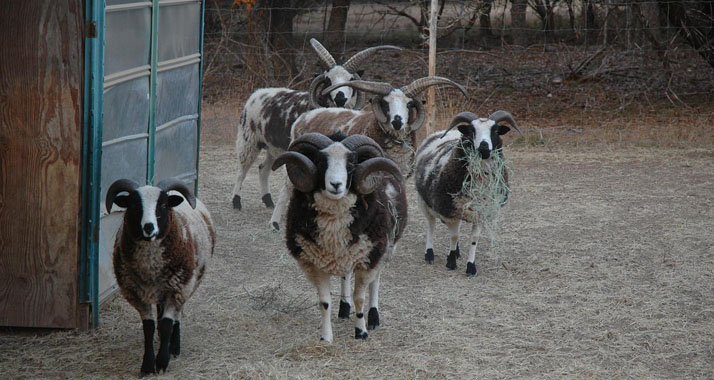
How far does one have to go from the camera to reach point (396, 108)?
857 cm

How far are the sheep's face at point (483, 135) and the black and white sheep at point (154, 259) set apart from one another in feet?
9.59

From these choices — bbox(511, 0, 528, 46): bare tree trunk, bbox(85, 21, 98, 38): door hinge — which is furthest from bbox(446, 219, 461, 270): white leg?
bbox(511, 0, 528, 46): bare tree trunk

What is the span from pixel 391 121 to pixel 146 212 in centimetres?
373

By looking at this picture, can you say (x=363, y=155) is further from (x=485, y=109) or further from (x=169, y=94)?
(x=485, y=109)

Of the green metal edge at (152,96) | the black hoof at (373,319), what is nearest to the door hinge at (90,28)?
the green metal edge at (152,96)

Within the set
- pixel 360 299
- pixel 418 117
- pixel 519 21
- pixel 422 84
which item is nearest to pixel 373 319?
pixel 360 299

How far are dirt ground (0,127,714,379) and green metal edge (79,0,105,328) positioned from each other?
408 mm

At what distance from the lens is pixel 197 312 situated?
6.94 m

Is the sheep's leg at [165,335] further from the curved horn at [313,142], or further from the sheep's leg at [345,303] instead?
the sheep's leg at [345,303]

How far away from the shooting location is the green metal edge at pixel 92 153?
603 centimetres

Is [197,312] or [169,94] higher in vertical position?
[169,94]

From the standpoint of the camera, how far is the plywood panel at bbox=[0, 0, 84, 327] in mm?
6008

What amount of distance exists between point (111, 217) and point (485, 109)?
11239 mm

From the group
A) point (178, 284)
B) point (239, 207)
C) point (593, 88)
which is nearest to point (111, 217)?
point (178, 284)
